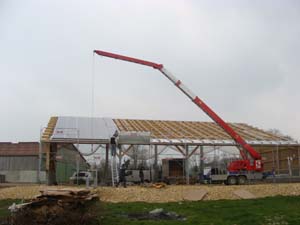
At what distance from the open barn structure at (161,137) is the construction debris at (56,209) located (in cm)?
1310

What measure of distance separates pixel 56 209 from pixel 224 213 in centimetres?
534

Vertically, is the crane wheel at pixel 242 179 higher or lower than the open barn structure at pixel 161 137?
lower

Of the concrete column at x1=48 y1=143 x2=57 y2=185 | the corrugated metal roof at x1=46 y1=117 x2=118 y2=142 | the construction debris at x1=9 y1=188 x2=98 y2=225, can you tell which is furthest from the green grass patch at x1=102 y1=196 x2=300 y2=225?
the concrete column at x1=48 y1=143 x2=57 y2=185

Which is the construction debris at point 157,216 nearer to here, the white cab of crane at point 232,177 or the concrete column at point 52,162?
the white cab of crane at point 232,177

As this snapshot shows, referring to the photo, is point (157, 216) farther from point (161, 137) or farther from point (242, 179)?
point (161, 137)

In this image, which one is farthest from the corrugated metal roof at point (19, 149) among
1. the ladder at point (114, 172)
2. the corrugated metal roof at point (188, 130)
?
the ladder at point (114, 172)

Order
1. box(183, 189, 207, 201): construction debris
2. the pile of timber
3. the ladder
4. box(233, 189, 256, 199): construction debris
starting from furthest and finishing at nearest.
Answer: the ladder < box(233, 189, 256, 199): construction debris < box(183, 189, 207, 201): construction debris < the pile of timber

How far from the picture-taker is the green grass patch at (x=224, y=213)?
37.1 ft

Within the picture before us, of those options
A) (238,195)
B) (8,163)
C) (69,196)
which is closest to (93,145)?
(238,195)

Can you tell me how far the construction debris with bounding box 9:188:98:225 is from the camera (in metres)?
10.6

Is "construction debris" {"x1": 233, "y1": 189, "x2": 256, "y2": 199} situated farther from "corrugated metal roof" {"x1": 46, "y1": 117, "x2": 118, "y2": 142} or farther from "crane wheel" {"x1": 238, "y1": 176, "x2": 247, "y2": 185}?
"corrugated metal roof" {"x1": 46, "y1": 117, "x2": 118, "y2": 142}

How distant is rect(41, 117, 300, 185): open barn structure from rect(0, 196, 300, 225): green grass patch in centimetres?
913

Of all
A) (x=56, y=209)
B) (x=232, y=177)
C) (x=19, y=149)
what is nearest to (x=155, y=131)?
(x=232, y=177)

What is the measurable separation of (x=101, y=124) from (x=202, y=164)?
7.78 metres
